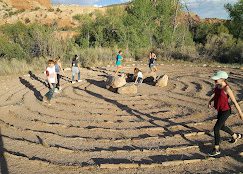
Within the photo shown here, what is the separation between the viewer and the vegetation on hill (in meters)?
24.8

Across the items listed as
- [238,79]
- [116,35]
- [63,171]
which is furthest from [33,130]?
[116,35]

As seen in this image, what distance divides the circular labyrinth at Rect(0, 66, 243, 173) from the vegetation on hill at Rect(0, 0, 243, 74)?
978 cm

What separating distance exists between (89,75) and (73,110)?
722cm

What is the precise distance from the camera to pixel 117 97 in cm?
1330

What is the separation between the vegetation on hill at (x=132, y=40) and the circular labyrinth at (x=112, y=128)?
978 centimetres

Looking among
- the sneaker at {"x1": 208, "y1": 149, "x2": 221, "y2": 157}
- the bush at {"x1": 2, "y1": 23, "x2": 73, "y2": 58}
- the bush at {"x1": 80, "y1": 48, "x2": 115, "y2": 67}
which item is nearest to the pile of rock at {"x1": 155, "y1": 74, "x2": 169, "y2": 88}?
the sneaker at {"x1": 208, "y1": 149, "x2": 221, "y2": 157}

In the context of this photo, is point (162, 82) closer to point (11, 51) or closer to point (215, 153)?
point (215, 153)

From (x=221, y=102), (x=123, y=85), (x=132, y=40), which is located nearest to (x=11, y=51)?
(x=132, y=40)

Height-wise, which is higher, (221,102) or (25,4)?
(25,4)

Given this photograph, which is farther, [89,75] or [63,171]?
[89,75]

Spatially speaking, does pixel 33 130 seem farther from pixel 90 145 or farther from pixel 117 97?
pixel 117 97

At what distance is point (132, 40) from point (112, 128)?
2073 cm

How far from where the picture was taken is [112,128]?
9469 mm

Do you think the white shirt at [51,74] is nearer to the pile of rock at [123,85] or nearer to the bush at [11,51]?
the pile of rock at [123,85]
